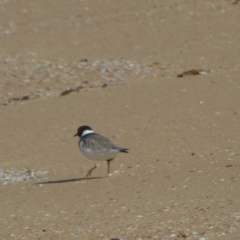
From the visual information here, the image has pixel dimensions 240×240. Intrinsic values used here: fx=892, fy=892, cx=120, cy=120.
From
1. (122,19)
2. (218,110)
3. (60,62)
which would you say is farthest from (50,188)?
(122,19)

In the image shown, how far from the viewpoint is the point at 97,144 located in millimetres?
11602

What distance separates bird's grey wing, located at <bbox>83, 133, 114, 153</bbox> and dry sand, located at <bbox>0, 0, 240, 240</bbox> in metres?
0.40

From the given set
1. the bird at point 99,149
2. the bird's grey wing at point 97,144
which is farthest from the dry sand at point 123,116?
the bird's grey wing at point 97,144

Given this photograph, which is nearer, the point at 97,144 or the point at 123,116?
the point at 97,144

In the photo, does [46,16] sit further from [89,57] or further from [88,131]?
[88,131]

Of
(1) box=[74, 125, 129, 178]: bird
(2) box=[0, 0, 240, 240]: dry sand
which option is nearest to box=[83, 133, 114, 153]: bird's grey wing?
(1) box=[74, 125, 129, 178]: bird

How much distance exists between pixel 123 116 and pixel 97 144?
3.82 metres

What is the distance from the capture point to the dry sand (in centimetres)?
953

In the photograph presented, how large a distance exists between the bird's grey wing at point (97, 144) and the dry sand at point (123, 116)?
0.40m

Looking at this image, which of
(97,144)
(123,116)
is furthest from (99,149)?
(123,116)

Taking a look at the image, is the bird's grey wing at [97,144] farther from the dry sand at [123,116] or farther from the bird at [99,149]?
the dry sand at [123,116]

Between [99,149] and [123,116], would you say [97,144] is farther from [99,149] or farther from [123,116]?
[123,116]

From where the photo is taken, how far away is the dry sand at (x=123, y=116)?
953 cm

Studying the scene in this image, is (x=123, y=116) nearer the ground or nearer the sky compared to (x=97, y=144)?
nearer the sky
